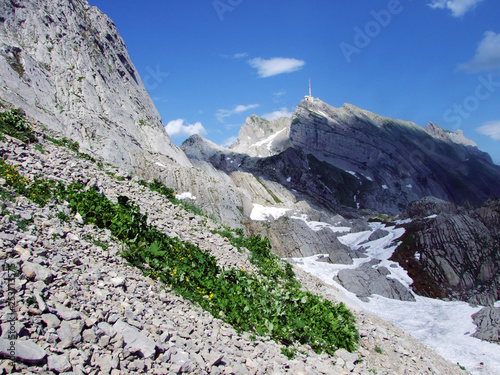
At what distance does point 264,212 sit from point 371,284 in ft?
134

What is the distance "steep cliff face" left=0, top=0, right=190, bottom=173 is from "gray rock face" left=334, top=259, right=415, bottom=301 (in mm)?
43481

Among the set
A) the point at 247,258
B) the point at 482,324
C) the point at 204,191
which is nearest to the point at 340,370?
the point at 247,258

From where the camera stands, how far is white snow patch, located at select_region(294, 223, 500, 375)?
25969 mm

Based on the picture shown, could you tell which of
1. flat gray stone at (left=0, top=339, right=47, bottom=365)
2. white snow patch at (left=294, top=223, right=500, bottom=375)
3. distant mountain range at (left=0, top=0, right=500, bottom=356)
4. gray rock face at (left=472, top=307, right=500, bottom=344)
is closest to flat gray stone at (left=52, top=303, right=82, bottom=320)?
flat gray stone at (left=0, top=339, right=47, bottom=365)

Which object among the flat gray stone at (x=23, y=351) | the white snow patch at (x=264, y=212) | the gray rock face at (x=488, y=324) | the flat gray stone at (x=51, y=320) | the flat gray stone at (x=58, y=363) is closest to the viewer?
the flat gray stone at (x=23, y=351)

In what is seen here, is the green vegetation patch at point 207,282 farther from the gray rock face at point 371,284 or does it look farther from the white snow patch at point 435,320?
the gray rock face at point 371,284

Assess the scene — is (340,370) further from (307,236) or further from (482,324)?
(307,236)

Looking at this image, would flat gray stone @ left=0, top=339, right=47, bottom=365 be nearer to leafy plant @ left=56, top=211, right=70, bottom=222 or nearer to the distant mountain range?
leafy plant @ left=56, top=211, right=70, bottom=222

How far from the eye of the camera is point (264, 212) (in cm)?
8331

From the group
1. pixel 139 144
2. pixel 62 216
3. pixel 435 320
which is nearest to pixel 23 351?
Answer: pixel 62 216

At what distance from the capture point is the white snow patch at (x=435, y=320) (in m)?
26.0

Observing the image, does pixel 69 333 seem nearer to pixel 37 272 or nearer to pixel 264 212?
pixel 37 272

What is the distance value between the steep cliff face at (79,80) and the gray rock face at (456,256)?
2052 inches

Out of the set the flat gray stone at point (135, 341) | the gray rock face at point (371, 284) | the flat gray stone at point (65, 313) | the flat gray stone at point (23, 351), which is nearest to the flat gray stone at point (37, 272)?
the flat gray stone at point (65, 313)
